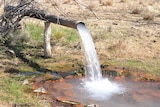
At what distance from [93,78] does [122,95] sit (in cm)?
127

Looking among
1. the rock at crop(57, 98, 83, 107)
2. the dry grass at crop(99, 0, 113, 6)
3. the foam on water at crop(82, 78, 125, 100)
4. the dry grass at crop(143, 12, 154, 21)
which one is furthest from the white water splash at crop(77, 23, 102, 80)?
the dry grass at crop(99, 0, 113, 6)

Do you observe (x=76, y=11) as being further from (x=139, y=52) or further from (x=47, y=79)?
(x=47, y=79)

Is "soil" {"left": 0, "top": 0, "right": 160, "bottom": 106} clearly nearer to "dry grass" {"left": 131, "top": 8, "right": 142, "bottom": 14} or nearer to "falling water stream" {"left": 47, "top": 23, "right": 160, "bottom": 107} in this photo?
"dry grass" {"left": 131, "top": 8, "right": 142, "bottom": 14}

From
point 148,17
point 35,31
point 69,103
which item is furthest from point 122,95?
Result: point 148,17

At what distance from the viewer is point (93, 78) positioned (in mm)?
10016

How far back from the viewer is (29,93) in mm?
8508

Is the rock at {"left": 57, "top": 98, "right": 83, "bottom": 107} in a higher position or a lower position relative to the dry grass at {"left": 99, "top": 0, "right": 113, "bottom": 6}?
lower

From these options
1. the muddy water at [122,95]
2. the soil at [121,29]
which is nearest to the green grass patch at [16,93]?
the muddy water at [122,95]

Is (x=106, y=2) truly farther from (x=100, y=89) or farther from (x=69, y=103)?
(x=69, y=103)

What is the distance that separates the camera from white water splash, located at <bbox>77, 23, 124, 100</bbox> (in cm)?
913

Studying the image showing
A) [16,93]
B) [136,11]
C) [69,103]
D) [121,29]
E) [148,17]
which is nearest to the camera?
[69,103]

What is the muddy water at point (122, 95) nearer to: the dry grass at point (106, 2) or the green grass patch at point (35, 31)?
the green grass patch at point (35, 31)

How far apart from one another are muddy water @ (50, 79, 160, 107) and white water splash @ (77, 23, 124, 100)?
0.16 metres

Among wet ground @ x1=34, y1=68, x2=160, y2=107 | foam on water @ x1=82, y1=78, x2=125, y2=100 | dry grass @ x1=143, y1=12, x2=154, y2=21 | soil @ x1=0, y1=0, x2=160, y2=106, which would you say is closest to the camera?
wet ground @ x1=34, y1=68, x2=160, y2=107
